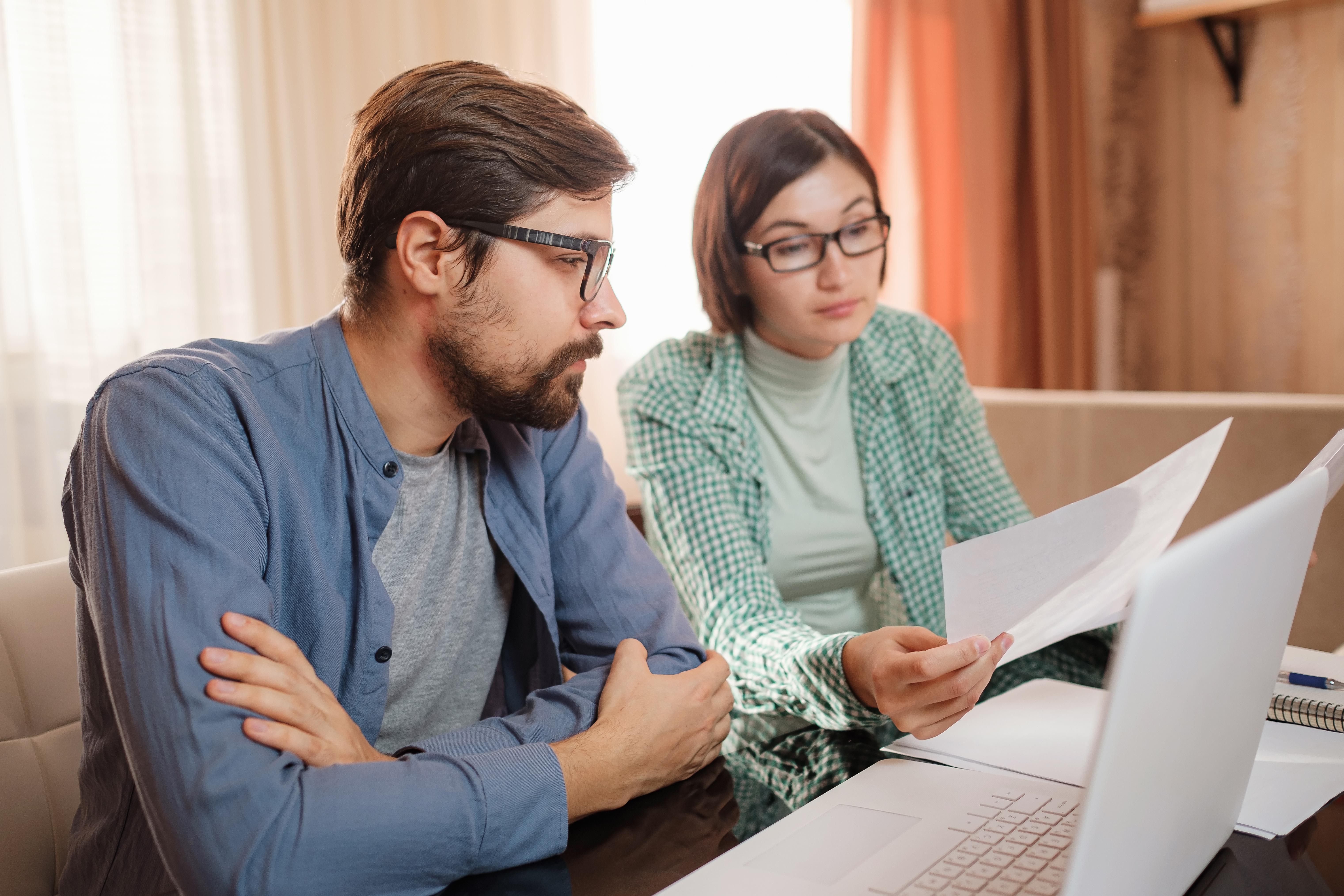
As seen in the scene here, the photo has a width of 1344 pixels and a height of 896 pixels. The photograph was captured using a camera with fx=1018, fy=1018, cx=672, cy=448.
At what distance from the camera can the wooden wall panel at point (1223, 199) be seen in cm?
341

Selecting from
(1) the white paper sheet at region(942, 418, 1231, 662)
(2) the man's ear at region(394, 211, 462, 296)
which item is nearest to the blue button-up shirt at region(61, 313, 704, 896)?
(2) the man's ear at region(394, 211, 462, 296)

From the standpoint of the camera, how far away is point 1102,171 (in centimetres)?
386

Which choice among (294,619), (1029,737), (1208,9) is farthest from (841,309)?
(1208,9)

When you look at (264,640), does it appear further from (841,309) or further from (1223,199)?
(1223,199)

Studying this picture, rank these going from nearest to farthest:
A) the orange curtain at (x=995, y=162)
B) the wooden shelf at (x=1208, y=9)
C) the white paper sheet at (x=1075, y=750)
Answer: the white paper sheet at (x=1075, y=750)
the orange curtain at (x=995, y=162)
the wooden shelf at (x=1208, y=9)

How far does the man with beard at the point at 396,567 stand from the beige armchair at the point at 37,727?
3.6 inches

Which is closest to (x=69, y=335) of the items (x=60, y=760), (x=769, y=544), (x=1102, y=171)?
(x=60, y=760)

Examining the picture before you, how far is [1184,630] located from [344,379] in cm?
79

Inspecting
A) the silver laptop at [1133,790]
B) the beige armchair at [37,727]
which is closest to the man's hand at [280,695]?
the silver laptop at [1133,790]

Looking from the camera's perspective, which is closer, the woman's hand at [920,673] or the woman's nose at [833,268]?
the woman's hand at [920,673]

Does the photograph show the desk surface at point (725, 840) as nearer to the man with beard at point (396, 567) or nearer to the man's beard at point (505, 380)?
the man with beard at point (396, 567)

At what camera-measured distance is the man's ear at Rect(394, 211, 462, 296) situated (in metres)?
0.99

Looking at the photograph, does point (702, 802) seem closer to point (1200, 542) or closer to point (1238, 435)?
point (1200, 542)

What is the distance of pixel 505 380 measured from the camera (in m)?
1.03
